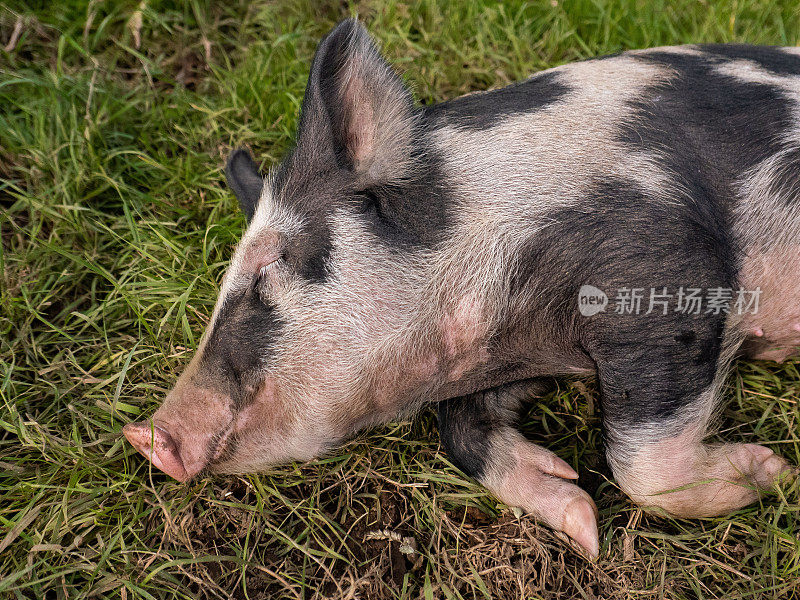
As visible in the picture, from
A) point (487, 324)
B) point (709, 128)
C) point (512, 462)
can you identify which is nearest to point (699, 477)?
point (512, 462)

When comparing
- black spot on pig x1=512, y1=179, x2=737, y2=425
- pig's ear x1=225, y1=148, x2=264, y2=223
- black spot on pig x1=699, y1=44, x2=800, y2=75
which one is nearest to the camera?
black spot on pig x1=512, y1=179, x2=737, y2=425

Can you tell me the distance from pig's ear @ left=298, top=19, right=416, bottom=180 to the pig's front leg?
89 centimetres

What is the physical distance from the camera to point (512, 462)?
98.3 inches

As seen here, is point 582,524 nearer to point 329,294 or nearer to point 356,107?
point 329,294

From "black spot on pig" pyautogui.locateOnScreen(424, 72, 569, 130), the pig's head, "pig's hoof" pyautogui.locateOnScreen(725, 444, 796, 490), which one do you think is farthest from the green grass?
"black spot on pig" pyautogui.locateOnScreen(424, 72, 569, 130)

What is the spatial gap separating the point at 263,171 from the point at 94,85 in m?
1.06

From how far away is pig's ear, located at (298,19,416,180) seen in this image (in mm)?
2303

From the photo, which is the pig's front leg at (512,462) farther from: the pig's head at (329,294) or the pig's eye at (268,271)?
the pig's eye at (268,271)

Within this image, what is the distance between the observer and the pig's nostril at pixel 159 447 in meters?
2.36

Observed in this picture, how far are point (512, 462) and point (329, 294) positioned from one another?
0.83m

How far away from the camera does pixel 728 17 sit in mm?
3936

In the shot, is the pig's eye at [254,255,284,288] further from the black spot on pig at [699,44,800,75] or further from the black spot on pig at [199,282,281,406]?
the black spot on pig at [699,44,800,75]

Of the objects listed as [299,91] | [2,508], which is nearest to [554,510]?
[2,508]

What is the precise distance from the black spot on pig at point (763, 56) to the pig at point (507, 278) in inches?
10.2
